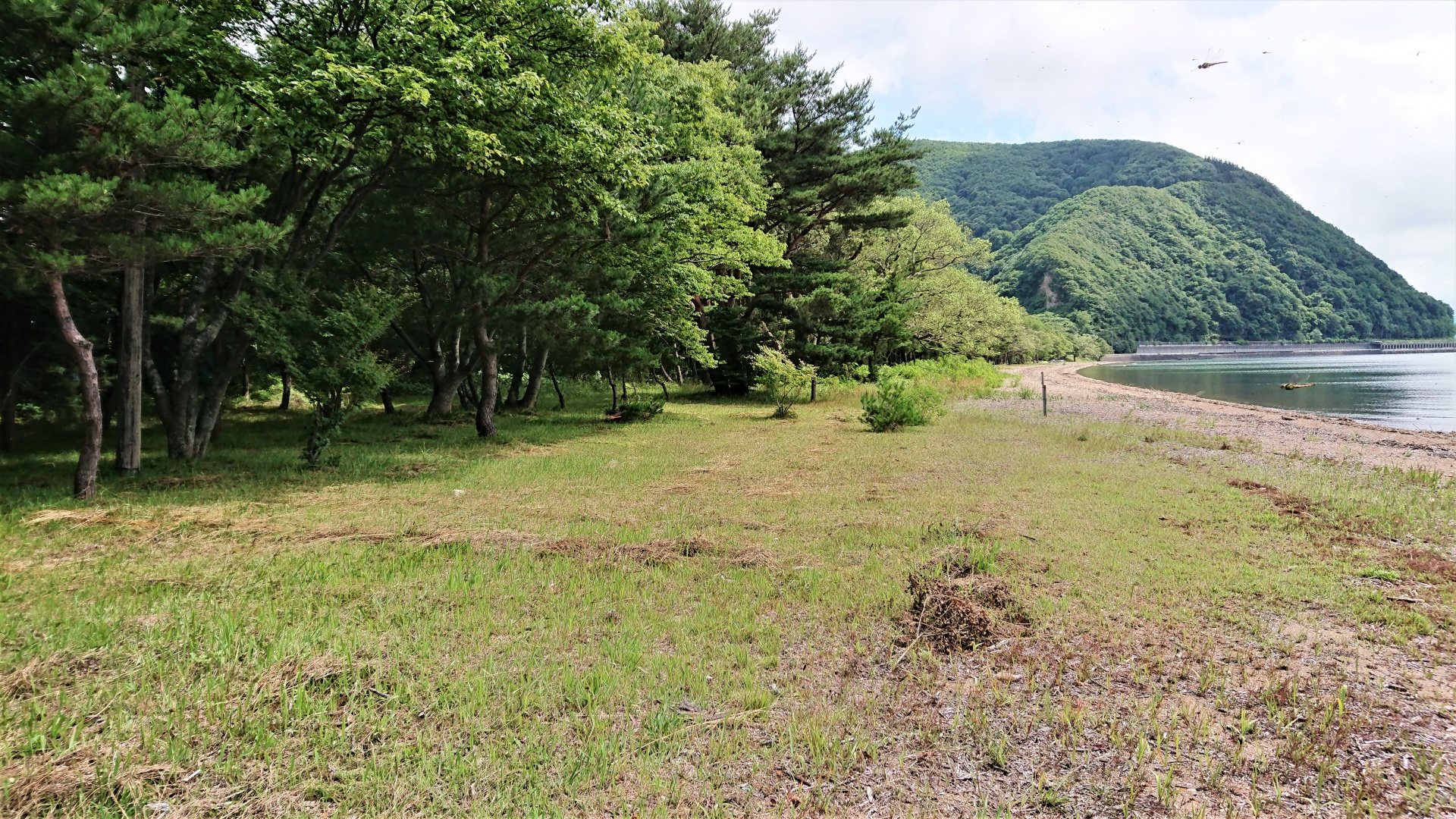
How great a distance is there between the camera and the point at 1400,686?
3633 mm

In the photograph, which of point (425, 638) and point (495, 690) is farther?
point (425, 638)

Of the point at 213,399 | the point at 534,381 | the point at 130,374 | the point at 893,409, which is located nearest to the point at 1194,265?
the point at 893,409

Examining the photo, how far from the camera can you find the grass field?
2740 mm

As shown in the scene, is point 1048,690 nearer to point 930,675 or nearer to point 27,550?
point 930,675

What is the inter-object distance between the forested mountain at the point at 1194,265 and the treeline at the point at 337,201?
11106cm

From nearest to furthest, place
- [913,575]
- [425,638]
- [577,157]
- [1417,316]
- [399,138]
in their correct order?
[425,638] → [913,575] → [399,138] → [577,157] → [1417,316]

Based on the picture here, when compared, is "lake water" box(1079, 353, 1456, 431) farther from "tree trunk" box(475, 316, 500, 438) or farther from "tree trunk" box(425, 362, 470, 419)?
"tree trunk" box(425, 362, 470, 419)

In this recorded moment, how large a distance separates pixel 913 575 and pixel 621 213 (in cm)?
1126

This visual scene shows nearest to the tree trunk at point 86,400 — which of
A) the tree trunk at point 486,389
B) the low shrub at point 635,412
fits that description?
the tree trunk at point 486,389

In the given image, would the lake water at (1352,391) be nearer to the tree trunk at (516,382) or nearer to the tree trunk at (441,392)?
the tree trunk at (516,382)

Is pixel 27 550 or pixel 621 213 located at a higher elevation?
pixel 621 213

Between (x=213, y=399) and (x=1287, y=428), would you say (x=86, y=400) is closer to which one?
(x=213, y=399)

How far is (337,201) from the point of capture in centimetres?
1449

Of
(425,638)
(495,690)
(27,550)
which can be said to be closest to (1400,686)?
(495,690)
